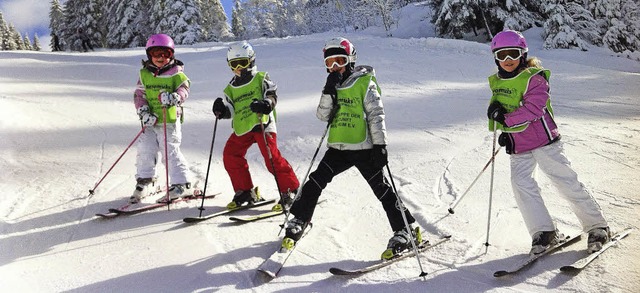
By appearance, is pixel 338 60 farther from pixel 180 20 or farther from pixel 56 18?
pixel 56 18

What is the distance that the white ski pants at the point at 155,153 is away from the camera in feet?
17.5

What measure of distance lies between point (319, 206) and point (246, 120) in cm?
120

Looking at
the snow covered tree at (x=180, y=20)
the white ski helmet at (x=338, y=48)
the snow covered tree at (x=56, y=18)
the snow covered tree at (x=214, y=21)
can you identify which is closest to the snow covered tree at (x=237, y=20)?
the snow covered tree at (x=214, y=21)

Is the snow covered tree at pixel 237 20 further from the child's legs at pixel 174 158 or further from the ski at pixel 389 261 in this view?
the ski at pixel 389 261

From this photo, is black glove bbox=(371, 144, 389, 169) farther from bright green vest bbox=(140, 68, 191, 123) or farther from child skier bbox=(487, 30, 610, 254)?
bright green vest bbox=(140, 68, 191, 123)

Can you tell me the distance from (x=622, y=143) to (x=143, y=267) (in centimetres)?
657

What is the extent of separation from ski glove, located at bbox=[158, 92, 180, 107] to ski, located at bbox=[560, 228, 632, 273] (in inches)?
150

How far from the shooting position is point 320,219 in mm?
4809

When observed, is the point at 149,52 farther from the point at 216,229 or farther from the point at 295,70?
the point at 295,70

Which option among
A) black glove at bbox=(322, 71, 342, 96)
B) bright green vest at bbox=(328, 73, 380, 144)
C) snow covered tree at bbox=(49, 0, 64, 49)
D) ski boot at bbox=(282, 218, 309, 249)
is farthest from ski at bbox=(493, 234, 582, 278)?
snow covered tree at bbox=(49, 0, 64, 49)

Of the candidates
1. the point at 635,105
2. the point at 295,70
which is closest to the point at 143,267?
the point at 635,105

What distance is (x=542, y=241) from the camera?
3.70m

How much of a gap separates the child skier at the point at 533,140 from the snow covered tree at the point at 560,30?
15901 millimetres

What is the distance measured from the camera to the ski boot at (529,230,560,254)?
3658 mm
